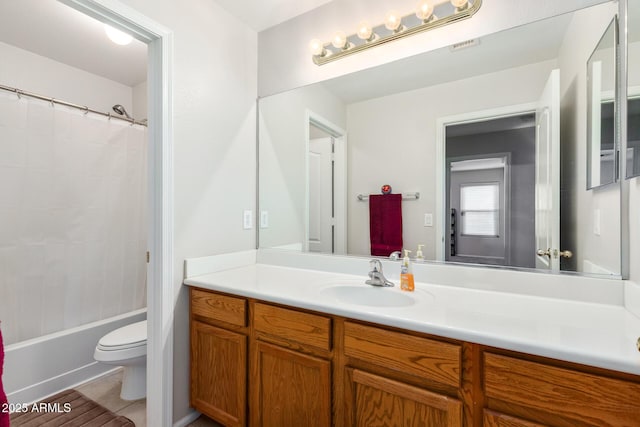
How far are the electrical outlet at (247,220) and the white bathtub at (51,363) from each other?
142 cm

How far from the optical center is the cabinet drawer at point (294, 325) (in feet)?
3.74

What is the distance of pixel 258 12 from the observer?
1.82m

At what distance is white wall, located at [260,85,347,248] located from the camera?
1927 millimetres

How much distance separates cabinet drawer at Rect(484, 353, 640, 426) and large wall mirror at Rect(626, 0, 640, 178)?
69 centimetres

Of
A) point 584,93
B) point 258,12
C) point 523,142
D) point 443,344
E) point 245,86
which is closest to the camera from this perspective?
point 443,344

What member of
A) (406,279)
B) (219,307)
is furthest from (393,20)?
(219,307)

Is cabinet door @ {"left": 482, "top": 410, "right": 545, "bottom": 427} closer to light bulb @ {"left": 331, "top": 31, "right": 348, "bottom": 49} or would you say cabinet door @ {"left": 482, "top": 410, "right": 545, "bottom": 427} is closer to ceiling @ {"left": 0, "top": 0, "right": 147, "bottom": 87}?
light bulb @ {"left": 331, "top": 31, "right": 348, "bottom": 49}

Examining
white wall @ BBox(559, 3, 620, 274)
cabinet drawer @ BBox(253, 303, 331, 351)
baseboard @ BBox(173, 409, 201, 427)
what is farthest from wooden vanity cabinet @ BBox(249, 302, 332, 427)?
white wall @ BBox(559, 3, 620, 274)

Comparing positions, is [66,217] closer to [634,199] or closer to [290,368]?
[290,368]

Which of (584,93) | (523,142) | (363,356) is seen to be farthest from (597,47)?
(363,356)

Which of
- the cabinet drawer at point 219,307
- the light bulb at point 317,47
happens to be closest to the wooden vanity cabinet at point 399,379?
the cabinet drawer at point 219,307

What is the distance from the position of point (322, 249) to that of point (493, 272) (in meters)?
0.91

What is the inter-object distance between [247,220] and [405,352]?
1.33m

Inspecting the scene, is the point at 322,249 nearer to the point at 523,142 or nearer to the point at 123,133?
the point at 523,142
